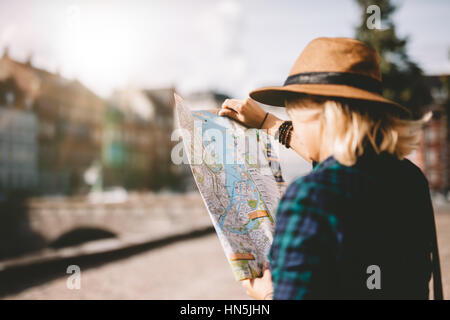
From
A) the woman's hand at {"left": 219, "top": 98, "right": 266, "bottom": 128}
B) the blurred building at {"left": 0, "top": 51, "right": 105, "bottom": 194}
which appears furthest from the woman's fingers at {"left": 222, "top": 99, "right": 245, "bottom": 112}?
the blurred building at {"left": 0, "top": 51, "right": 105, "bottom": 194}

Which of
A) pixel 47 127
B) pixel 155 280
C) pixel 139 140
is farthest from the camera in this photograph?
pixel 139 140

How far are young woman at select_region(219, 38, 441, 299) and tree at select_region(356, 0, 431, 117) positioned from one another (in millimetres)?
25891

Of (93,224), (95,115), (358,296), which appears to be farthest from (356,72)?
(95,115)

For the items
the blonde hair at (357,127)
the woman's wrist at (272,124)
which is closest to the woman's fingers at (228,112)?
the woman's wrist at (272,124)

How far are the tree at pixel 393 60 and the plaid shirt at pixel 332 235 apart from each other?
26094mm

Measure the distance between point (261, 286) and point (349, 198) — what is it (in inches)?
21.3

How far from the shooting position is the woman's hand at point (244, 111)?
1782mm

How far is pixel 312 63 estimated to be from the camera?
135 cm

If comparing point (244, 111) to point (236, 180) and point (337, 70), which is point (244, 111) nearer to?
point (236, 180)

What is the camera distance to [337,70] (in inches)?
51.7

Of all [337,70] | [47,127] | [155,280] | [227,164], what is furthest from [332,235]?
[47,127]

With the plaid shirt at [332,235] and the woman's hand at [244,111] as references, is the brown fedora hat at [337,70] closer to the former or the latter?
the plaid shirt at [332,235]

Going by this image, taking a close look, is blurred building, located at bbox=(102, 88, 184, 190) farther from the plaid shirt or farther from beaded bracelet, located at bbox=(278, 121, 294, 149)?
the plaid shirt
